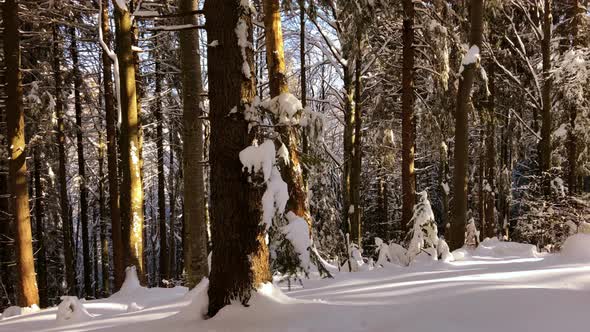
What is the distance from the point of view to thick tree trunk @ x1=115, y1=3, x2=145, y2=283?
7.48 meters

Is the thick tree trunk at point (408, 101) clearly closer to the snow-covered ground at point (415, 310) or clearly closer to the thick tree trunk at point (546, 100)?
the snow-covered ground at point (415, 310)

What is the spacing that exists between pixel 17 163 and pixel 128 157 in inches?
102

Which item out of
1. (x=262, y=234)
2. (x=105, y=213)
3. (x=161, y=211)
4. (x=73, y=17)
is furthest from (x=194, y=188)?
(x=105, y=213)

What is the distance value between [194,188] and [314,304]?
336cm

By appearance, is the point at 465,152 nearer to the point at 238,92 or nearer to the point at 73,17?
the point at 238,92

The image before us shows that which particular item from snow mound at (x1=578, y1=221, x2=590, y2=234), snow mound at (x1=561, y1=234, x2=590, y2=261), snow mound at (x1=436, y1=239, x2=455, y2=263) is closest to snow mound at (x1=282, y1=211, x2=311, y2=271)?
snow mound at (x1=561, y1=234, x2=590, y2=261)

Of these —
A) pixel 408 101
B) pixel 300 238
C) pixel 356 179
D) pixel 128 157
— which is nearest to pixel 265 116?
pixel 300 238

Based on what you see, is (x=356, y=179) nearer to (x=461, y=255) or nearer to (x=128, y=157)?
(x=461, y=255)

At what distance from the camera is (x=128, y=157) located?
24.6 ft

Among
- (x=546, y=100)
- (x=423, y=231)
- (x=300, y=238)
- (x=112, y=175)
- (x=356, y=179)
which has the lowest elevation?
(x=423, y=231)

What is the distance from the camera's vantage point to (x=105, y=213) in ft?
61.2

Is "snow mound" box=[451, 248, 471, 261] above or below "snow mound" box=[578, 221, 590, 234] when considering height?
below

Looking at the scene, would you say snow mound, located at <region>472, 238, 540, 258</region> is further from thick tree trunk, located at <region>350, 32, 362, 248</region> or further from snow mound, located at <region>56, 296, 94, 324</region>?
snow mound, located at <region>56, 296, 94, 324</region>

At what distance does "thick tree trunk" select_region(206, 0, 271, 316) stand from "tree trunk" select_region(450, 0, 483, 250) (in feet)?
19.6
